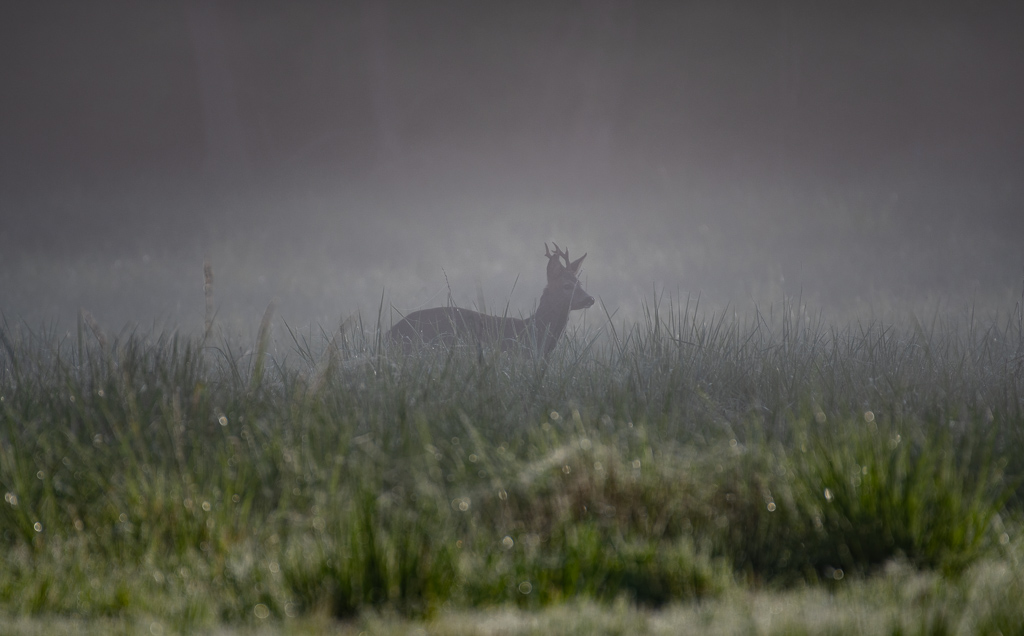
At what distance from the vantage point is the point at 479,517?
2658 mm

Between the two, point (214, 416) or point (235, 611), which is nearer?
point (235, 611)

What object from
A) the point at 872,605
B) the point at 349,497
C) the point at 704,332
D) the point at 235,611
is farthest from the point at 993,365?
the point at 235,611

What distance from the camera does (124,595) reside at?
2.07m

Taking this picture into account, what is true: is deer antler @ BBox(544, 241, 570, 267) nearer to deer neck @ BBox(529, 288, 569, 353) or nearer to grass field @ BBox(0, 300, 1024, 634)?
deer neck @ BBox(529, 288, 569, 353)

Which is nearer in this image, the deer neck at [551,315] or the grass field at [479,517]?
the grass field at [479,517]

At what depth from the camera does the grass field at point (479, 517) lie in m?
1.90

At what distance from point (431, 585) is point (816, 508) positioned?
135 cm

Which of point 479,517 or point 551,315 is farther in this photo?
point 551,315

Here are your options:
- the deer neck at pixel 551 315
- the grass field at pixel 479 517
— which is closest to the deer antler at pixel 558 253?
the deer neck at pixel 551 315

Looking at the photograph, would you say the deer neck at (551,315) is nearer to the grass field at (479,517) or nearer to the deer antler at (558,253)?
the deer antler at (558,253)

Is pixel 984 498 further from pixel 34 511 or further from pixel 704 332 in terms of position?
pixel 34 511

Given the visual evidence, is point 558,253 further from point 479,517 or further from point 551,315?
point 479,517

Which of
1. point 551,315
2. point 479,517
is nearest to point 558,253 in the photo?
point 551,315

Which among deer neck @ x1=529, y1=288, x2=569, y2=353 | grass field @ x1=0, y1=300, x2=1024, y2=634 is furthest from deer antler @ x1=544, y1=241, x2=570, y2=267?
grass field @ x1=0, y1=300, x2=1024, y2=634
